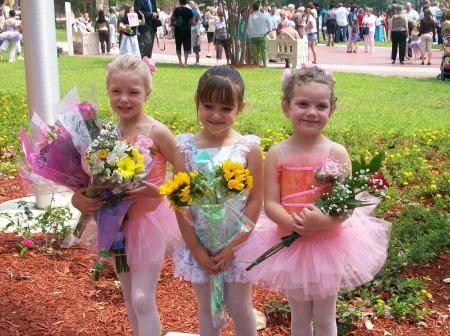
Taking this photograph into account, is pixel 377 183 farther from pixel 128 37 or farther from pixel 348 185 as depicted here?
pixel 128 37

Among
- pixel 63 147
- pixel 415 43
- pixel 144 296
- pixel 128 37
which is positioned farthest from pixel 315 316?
pixel 415 43

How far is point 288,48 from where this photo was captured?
19.5 meters

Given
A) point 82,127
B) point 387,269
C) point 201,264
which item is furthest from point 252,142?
point 387,269

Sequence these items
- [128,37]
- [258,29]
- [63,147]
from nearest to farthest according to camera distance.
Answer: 1. [63,147]
2. [128,37]
3. [258,29]

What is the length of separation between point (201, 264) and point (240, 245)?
A: 21cm

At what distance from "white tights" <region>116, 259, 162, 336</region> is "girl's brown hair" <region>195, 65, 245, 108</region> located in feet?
3.02

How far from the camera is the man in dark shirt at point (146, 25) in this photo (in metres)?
17.1

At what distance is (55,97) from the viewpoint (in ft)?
19.1

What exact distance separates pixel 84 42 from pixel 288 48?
11.0 meters

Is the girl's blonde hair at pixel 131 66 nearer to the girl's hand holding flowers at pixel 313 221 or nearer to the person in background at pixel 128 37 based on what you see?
the girl's hand holding flowers at pixel 313 221

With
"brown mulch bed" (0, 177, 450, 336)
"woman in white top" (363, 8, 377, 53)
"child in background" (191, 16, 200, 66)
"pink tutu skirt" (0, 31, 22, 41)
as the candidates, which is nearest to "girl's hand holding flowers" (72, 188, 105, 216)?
"brown mulch bed" (0, 177, 450, 336)

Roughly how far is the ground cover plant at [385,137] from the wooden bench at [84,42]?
1053 cm

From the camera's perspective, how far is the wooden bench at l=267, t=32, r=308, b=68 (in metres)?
19.2

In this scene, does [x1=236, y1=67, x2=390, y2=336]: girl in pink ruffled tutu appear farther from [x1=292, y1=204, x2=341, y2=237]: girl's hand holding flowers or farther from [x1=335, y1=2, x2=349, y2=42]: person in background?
[x1=335, y1=2, x2=349, y2=42]: person in background
